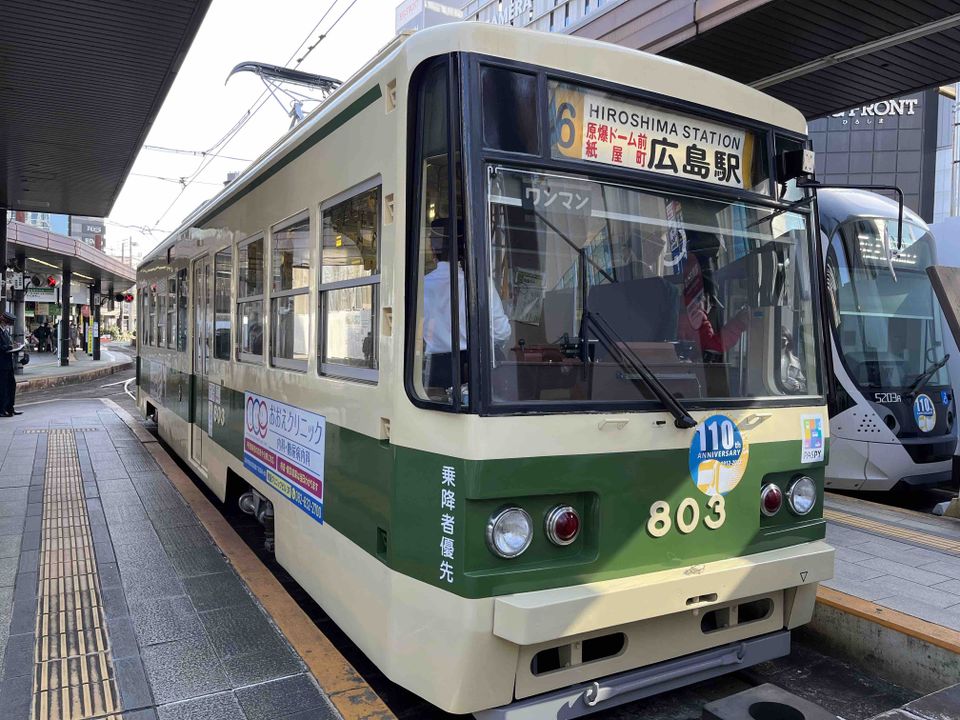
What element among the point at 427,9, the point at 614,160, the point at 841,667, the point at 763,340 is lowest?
the point at 841,667

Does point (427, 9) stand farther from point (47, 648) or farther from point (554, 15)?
point (47, 648)

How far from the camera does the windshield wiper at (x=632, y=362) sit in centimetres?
277

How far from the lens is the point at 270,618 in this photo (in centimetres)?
409

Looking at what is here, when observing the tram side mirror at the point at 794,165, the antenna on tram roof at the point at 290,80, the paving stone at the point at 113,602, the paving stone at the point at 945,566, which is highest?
the antenna on tram roof at the point at 290,80

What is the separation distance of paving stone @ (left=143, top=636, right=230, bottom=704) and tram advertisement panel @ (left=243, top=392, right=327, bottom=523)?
818 millimetres

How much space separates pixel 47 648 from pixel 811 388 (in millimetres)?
3887

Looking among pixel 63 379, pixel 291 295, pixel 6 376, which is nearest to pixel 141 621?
pixel 291 295

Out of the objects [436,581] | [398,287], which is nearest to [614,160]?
[398,287]

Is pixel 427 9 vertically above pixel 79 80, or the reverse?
pixel 427 9

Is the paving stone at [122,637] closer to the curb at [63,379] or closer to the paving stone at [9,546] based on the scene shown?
the paving stone at [9,546]

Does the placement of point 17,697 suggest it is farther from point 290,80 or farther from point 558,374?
point 290,80

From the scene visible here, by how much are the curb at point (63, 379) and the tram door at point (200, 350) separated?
1386 centimetres

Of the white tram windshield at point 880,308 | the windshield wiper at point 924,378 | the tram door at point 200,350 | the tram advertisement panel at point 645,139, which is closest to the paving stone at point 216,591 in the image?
the tram door at point 200,350

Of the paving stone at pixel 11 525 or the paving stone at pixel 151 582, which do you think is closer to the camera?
the paving stone at pixel 151 582
